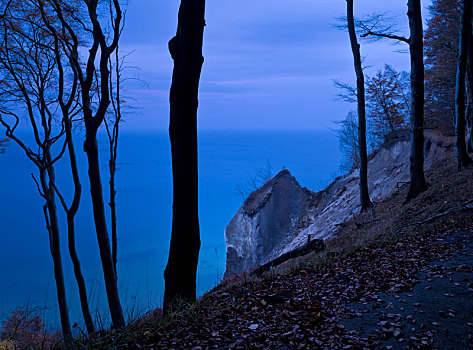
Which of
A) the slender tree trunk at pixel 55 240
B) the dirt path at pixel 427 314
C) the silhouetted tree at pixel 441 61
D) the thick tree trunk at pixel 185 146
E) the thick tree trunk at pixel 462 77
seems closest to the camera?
the dirt path at pixel 427 314

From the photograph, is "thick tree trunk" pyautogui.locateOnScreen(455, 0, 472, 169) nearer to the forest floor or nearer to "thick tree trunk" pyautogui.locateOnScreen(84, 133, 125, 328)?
the forest floor

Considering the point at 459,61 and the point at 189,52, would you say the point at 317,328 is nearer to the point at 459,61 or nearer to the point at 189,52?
the point at 189,52

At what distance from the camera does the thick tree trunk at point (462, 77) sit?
11.1 metres

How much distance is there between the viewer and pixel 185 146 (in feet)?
18.2

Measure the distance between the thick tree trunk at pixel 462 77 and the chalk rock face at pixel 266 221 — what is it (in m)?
15.8

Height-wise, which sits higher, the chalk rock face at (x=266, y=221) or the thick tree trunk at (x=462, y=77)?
the thick tree trunk at (x=462, y=77)

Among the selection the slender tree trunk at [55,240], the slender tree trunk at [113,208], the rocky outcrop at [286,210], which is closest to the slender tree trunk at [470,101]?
the rocky outcrop at [286,210]

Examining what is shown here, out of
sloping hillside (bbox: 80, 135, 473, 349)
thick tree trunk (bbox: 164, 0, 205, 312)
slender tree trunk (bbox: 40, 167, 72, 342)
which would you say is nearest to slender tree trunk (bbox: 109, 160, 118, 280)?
slender tree trunk (bbox: 40, 167, 72, 342)

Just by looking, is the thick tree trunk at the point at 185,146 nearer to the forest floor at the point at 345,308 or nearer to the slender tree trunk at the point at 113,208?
the forest floor at the point at 345,308

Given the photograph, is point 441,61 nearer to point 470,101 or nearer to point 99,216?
point 470,101

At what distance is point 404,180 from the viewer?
59.9ft

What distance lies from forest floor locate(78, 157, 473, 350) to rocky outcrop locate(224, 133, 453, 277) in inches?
583

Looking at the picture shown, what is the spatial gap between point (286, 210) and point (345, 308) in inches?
973

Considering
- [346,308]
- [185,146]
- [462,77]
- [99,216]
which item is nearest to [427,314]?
[346,308]
